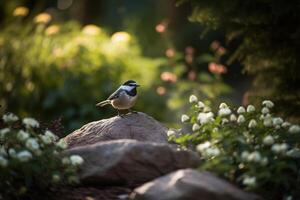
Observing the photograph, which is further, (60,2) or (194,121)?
(60,2)

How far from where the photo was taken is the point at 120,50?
39.2 feet

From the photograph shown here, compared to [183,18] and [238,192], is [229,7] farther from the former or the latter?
[183,18]

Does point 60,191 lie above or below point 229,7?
below

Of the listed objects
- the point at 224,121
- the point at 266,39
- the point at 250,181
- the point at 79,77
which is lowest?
the point at 250,181

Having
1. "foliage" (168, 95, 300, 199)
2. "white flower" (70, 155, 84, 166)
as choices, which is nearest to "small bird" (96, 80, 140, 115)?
"foliage" (168, 95, 300, 199)

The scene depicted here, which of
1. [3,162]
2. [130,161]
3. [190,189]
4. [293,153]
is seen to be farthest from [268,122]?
[3,162]

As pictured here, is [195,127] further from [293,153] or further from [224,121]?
[293,153]

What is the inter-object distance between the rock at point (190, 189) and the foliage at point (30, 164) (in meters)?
0.57

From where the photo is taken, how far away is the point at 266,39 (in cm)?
714

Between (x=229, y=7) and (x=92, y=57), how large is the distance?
5.11 m

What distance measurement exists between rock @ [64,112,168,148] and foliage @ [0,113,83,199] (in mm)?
878

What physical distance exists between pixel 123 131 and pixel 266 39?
1.92 m

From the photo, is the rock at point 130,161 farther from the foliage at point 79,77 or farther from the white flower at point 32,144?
the foliage at point 79,77

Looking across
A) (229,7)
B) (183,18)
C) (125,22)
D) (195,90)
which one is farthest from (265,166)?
(125,22)
